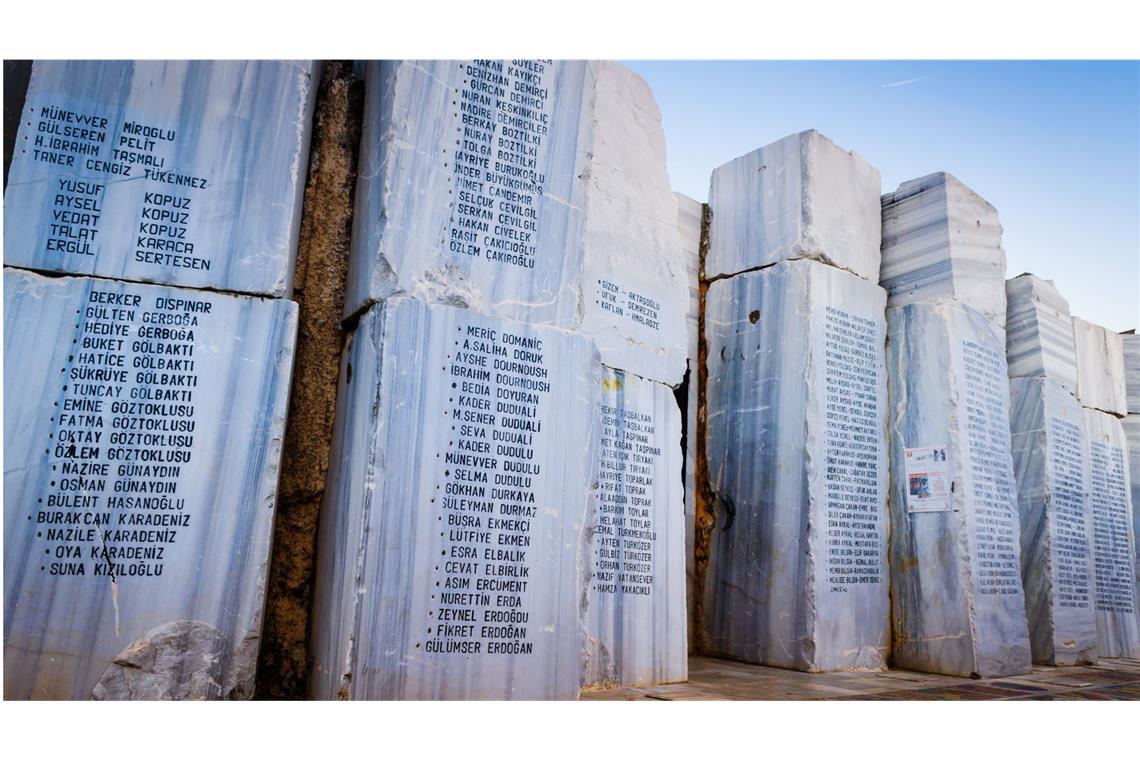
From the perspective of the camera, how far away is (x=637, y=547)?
4.52m

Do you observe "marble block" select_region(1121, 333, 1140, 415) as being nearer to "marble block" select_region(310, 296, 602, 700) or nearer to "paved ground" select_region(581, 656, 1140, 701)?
"paved ground" select_region(581, 656, 1140, 701)

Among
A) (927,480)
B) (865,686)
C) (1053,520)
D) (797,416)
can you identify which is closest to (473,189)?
(797,416)

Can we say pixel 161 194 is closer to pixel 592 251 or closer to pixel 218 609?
pixel 218 609

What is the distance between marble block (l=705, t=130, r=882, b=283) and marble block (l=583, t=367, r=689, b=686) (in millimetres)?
1621

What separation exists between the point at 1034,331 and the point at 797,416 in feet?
8.68

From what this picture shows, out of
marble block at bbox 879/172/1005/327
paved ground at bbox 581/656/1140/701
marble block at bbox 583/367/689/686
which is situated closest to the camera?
paved ground at bbox 581/656/1140/701

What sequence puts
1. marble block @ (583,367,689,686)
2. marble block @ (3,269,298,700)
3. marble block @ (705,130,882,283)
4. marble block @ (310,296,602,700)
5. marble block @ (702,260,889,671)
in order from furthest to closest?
A: marble block @ (705,130,882,283), marble block @ (702,260,889,671), marble block @ (583,367,689,686), marble block @ (310,296,602,700), marble block @ (3,269,298,700)

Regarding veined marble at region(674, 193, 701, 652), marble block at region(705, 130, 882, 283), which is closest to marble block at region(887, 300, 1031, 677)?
marble block at region(705, 130, 882, 283)

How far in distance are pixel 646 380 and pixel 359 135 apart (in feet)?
6.60

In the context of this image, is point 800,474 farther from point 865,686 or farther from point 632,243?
point 632,243

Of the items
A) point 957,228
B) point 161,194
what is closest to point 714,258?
point 957,228

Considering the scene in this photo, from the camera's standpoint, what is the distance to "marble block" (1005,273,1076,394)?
21.9 ft

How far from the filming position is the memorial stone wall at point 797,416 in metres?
5.20

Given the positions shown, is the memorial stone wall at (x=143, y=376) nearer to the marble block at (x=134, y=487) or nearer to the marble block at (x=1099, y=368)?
the marble block at (x=134, y=487)
